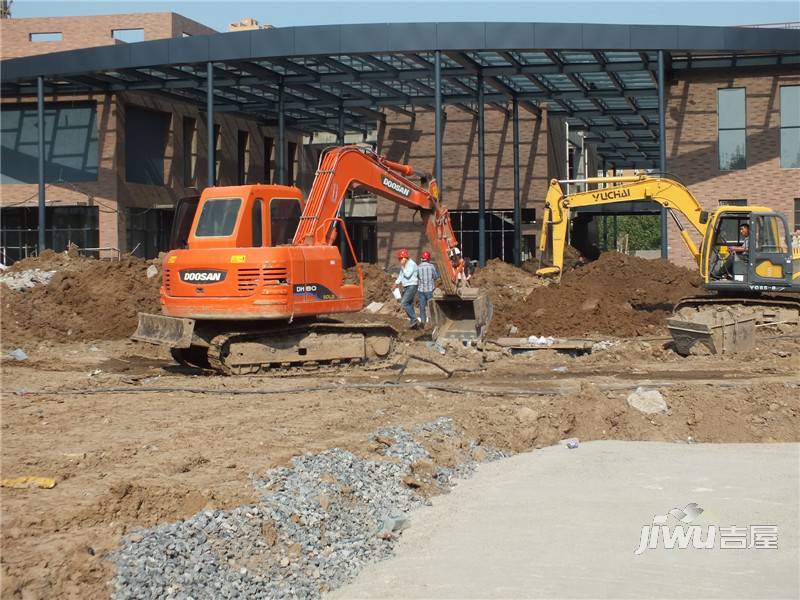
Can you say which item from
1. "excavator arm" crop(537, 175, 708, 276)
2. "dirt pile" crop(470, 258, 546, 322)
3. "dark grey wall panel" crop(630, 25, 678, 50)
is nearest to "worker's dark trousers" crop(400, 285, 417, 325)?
"excavator arm" crop(537, 175, 708, 276)

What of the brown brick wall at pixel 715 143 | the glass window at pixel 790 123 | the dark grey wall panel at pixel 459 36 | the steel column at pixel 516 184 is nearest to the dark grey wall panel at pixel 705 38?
the brown brick wall at pixel 715 143

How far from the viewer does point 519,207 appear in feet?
133

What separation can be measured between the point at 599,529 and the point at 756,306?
12294 millimetres

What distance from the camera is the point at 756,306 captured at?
19.5 m

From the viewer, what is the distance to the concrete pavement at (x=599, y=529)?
7.11 meters

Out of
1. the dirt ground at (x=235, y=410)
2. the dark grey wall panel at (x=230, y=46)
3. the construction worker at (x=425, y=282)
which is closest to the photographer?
the dirt ground at (x=235, y=410)

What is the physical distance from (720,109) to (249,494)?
28.8 metres

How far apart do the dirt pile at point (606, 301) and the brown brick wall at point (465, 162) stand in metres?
16.3

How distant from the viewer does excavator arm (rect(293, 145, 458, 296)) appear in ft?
55.7

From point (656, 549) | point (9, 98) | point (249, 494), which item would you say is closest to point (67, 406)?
point (249, 494)

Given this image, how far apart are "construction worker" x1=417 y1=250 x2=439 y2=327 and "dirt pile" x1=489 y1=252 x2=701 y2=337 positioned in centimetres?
156

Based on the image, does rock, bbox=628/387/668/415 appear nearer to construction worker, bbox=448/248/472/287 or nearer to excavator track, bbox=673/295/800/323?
excavator track, bbox=673/295/800/323

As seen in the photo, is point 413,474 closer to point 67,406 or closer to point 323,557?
point 323,557

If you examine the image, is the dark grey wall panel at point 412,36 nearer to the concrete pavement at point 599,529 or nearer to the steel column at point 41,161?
the steel column at point 41,161
